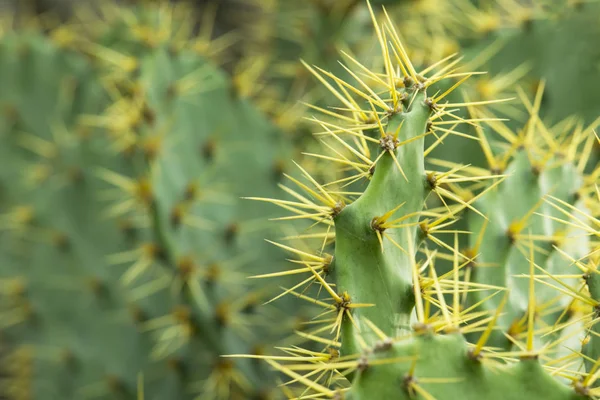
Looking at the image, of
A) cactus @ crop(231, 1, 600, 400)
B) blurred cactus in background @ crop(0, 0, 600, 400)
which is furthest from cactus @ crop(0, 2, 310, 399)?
cactus @ crop(231, 1, 600, 400)

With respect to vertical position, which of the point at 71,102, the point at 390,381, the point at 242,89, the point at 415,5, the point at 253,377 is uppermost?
the point at 415,5

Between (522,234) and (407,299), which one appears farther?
(522,234)

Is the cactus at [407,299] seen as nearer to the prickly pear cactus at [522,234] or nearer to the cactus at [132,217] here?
the prickly pear cactus at [522,234]

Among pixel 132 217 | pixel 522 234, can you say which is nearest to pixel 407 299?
pixel 522 234

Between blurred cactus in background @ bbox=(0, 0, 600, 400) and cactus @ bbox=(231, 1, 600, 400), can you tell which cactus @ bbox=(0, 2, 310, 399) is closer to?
blurred cactus in background @ bbox=(0, 0, 600, 400)

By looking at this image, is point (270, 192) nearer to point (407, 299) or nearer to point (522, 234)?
point (522, 234)

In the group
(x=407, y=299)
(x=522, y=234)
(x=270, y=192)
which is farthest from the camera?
(x=270, y=192)

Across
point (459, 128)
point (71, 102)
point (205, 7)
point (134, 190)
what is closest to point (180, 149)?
point (134, 190)

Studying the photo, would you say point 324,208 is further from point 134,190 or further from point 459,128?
point 134,190

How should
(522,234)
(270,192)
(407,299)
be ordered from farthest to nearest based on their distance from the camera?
(270,192)
(522,234)
(407,299)
